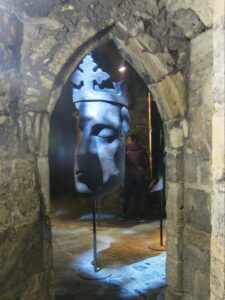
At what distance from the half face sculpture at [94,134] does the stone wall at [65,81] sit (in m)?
0.61

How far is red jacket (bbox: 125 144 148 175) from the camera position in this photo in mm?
4516

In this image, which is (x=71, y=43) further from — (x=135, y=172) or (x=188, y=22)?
(x=135, y=172)

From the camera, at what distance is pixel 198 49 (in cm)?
176

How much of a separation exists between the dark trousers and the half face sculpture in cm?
210

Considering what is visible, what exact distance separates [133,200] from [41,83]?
3.75 meters

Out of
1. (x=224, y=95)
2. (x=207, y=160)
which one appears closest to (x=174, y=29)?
(x=207, y=160)

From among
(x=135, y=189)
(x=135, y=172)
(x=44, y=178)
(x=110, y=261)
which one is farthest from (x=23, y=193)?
(x=135, y=189)

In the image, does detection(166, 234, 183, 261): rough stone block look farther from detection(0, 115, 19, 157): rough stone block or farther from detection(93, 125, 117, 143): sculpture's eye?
detection(0, 115, 19, 157): rough stone block

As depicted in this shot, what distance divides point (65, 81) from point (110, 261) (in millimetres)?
1951

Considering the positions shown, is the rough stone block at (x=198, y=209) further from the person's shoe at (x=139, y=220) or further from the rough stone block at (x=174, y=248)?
the person's shoe at (x=139, y=220)

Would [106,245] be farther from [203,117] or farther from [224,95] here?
[224,95]

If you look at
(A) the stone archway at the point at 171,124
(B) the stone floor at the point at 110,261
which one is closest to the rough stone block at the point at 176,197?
(A) the stone archway at the point at 171,124

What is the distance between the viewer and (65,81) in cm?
161

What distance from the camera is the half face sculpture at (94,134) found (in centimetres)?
243
